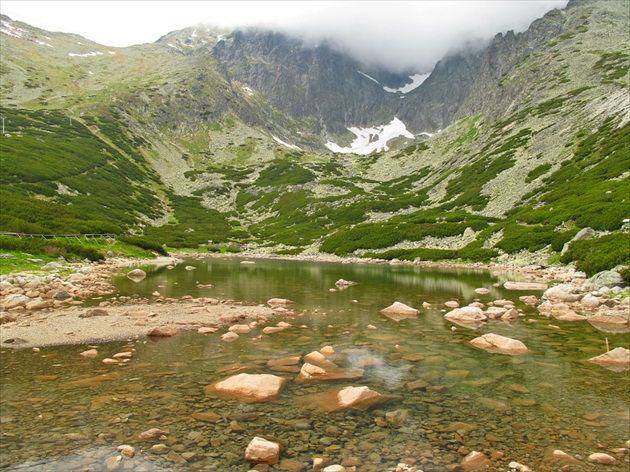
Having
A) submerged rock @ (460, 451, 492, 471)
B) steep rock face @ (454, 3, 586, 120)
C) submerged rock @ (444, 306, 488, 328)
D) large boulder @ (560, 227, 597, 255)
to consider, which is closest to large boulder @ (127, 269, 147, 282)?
submerged rock @ (444, 306, 488, 328)

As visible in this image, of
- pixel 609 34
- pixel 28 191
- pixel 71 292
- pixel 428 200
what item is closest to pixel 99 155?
pixel 28 191

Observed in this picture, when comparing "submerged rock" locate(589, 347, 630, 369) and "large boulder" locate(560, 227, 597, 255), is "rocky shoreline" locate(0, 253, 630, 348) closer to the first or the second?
"submerged rock" locate(589, 347, 630, 369)

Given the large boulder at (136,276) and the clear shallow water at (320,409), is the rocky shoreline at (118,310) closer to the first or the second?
the clear shallow water at (320,409)

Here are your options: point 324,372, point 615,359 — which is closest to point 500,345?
point 615,359

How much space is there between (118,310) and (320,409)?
44.2 ft

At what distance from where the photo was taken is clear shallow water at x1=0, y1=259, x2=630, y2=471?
584 centimetres

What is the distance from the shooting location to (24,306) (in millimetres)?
16609

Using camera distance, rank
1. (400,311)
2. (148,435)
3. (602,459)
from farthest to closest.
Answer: (400,311), (148,435), (602,459)

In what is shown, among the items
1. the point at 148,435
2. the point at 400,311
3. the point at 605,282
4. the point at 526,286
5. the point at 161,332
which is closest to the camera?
the point at 148,435

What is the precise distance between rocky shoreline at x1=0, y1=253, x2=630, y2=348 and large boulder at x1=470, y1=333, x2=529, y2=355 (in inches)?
210

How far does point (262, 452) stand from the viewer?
5.69 meters

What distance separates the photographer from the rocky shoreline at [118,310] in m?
12.9

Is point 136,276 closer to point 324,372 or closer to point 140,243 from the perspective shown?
point 140,243

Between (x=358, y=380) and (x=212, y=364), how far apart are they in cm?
405
